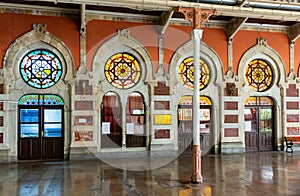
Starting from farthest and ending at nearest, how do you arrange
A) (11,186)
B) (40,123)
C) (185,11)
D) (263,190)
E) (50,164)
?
(40,123), (50,164), (185,11), (11,186), (263,190)

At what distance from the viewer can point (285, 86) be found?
11312mm

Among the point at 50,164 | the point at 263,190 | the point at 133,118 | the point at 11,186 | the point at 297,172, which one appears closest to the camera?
the point at 263,190

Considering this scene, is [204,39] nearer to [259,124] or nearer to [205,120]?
[205,120]

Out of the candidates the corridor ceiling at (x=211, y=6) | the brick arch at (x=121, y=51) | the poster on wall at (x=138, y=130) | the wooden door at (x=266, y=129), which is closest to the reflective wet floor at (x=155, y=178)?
the poster on wall at (x=138, y=130)

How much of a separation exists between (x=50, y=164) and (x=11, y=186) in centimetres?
252

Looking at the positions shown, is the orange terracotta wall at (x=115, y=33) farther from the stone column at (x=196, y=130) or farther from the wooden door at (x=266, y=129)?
the wooden door at (x=266, y=129)

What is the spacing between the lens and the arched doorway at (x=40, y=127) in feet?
30.8

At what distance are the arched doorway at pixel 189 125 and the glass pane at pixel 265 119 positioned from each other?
199 cm

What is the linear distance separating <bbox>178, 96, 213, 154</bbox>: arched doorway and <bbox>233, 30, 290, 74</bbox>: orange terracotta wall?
1764 mm

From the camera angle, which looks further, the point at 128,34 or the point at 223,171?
the point at 128,34

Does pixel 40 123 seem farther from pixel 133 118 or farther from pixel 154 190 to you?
pixel 154 190

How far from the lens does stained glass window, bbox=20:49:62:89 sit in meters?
9.45

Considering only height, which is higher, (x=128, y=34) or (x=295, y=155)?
(x=128, y=34)

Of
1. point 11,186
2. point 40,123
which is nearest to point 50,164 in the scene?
point 40,123
